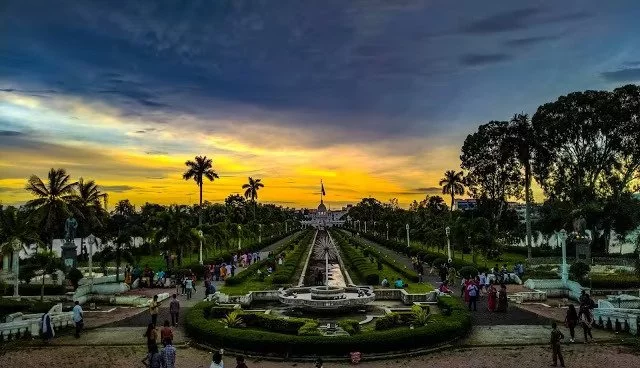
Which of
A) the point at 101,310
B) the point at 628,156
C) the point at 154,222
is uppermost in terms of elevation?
the point at 628,156

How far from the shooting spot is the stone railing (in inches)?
829

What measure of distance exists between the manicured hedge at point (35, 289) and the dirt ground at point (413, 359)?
→ 46.3 feet

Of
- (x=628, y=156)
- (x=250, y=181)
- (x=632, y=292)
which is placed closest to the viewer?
(x=632, y=292)

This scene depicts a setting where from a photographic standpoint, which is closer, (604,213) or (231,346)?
(231,346)

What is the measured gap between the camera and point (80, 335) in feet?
72.2

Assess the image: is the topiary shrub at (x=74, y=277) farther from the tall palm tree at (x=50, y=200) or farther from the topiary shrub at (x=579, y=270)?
the topiary shrub at (x=579, y=270)

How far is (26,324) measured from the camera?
21641 mm

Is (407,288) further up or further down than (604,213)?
further down

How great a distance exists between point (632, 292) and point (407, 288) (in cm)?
1312

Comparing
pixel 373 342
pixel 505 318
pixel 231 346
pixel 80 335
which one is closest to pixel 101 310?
pixel 80 335

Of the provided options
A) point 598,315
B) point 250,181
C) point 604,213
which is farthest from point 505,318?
point 250,181

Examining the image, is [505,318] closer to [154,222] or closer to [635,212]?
[154,222]

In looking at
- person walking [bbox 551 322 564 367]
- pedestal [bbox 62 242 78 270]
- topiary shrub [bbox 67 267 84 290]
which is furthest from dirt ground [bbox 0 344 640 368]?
pedestal [bbox 62 242 78 270]

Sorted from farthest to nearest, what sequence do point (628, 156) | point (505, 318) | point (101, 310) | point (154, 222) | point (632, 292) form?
point (628, 156), point (154, 222), point (632, 292), point (101, 310), point (505, 318)
